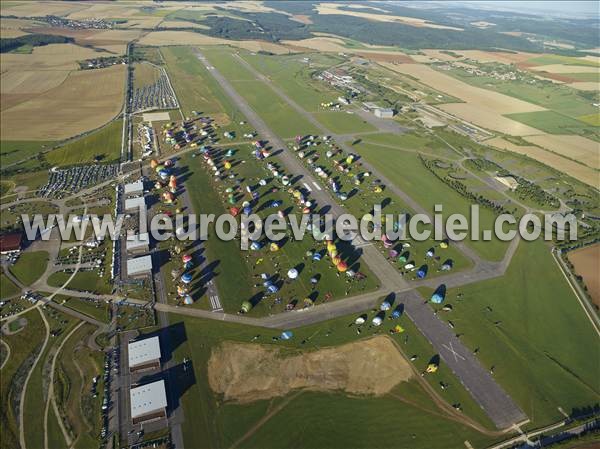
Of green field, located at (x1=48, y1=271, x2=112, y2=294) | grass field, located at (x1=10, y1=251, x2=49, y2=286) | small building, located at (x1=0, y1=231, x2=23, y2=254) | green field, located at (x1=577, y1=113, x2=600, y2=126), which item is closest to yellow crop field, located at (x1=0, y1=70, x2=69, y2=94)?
small building, located at (x1=0, y1=231, x2=23, y2=254)

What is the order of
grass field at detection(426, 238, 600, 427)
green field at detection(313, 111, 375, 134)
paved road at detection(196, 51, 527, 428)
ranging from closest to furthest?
paved road at detection(196, 51, 527, 428) → grass field at detection(426, 238, 600, 427) → green field at detection(313, 111, 375, 134)

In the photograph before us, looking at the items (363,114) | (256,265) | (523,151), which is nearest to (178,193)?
(256,265)

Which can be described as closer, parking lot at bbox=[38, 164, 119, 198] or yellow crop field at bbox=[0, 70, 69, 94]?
parking lot at bbox=[38, 164, 119, 198]

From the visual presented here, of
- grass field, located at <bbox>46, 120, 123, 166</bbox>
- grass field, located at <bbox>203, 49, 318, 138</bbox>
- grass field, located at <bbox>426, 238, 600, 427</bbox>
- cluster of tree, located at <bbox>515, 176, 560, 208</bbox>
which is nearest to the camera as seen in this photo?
grass field, located at <bbox>426, 238, 600, 427</bbox>

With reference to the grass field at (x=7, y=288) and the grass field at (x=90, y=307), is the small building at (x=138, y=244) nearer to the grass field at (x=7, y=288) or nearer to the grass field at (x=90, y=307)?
the grass field at (x=90, y=307)

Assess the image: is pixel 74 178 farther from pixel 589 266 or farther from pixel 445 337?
pixel 589 266

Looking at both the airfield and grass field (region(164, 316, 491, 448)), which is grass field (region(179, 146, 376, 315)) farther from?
grass field (region(164, 316, 491, 448))

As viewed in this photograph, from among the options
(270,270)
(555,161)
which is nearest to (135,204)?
(270,270)
